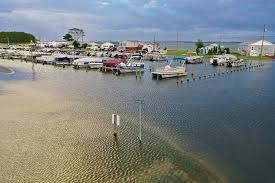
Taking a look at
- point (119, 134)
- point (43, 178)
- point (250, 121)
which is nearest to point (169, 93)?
point (250, 121)

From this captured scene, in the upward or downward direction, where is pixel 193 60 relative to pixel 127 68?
upward

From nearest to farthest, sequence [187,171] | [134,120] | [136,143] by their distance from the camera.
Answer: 1. [187,171]
2. [136,143]
3. [134,120]

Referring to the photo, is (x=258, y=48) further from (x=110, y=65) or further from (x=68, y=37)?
(x=68, y=37)

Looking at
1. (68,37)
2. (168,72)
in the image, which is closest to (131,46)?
(168,72)

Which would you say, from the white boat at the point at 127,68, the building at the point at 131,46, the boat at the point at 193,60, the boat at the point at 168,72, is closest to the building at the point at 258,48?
the boat at the point at 193,60

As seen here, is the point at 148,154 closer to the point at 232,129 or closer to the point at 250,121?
the point at 232,129

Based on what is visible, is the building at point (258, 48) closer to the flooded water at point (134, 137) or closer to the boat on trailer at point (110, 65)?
the boat on trailer at point (110, 65)

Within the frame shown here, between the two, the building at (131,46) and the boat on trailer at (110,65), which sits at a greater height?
the building at (131,46)

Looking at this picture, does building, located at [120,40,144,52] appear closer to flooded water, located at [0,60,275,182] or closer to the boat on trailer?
the boat on trailer
